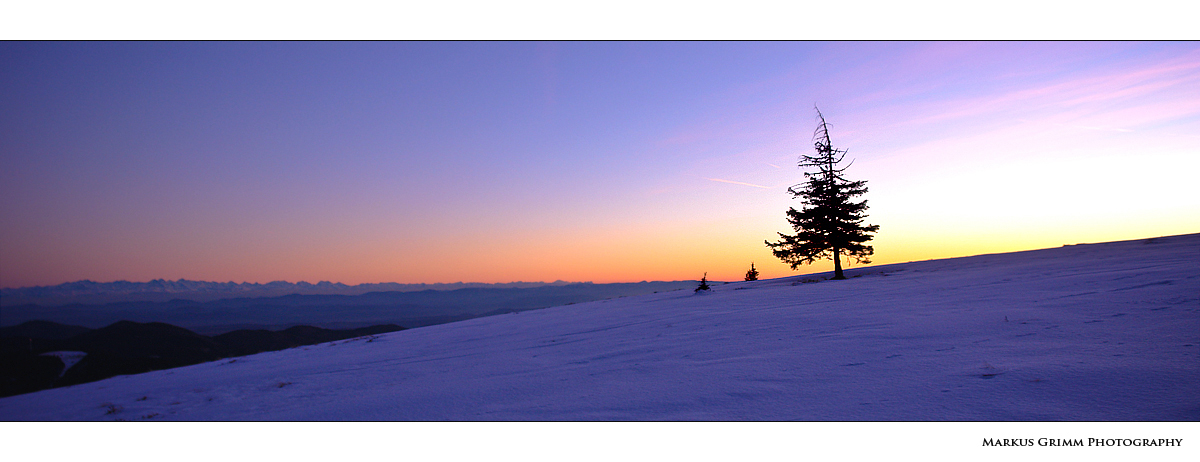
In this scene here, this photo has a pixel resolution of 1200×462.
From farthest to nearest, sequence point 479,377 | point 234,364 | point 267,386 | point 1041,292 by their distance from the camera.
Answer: point 234,364, point 1041,292, point 267,386, point 479,377

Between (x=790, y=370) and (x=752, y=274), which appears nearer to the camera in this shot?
(x=790, y=370)

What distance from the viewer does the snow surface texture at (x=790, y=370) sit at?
2613 mm

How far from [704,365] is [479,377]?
6.89 ft

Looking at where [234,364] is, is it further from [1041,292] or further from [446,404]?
[1041,292]

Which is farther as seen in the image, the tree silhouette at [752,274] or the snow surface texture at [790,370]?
the tree silhouette at [752,274]

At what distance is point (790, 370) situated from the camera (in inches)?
132

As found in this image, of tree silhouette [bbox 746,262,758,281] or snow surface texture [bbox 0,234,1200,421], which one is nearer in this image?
snow surface texture [bbox 0,234,1200,421]

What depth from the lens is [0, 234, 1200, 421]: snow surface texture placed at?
8.57 feet

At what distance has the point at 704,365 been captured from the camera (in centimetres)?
381
